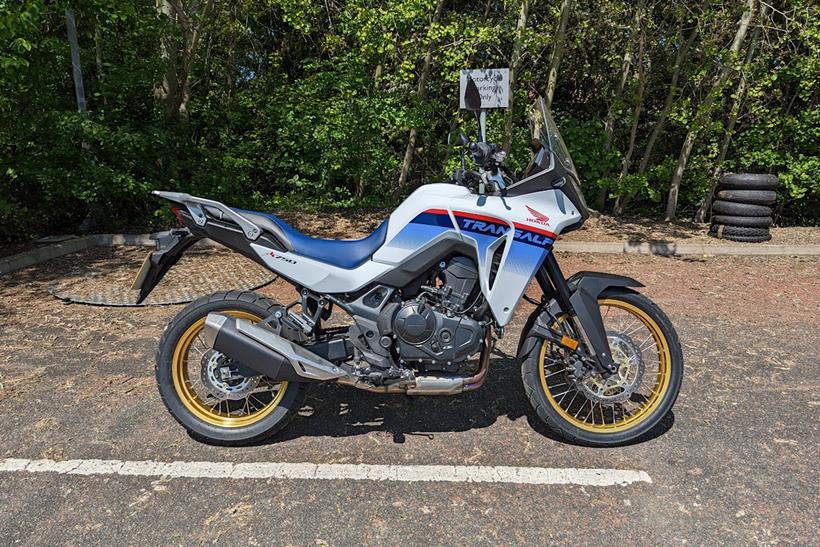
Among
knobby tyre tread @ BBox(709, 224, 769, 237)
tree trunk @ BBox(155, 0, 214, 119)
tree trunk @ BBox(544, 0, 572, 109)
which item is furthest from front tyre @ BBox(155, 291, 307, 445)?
knobby tyre tread @ BBox(709, 224, 769, 237)

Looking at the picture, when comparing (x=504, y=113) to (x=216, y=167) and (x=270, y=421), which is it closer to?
(x=216, y=167)

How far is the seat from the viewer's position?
296cm

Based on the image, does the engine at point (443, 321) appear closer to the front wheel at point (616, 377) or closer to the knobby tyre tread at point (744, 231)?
the front wheel at point (616, 377)

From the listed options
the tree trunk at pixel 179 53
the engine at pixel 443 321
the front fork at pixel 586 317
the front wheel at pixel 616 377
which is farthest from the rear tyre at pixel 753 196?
the tree trunk at pixel 179 53

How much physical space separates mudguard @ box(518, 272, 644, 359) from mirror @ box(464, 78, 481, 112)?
110 cm

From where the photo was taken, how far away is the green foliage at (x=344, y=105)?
25.4ft

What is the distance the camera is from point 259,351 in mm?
2893

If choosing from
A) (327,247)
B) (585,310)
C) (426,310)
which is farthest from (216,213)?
(585,310)

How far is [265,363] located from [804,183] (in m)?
9.81

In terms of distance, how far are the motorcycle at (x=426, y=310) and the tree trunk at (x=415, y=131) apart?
5.84m

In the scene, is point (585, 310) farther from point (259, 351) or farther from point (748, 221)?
point (748, 221)

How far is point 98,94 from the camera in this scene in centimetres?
827

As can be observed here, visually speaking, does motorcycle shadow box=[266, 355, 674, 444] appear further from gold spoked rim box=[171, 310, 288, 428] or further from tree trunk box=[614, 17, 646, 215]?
tree trunk box=[614, 17, 646, 215]

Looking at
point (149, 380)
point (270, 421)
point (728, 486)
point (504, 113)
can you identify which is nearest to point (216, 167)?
point (504, 113)
